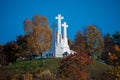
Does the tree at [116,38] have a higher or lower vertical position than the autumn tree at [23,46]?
higher

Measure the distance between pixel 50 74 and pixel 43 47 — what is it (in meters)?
13.7

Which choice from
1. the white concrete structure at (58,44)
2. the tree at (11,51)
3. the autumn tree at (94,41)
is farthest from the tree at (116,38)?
the tree at (11,51)

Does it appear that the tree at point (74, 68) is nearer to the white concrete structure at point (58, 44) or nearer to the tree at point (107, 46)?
the white concrete structure at point (58, 44)

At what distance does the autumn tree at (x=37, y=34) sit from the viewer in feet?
217

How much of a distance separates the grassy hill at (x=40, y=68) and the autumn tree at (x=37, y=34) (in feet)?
9.67

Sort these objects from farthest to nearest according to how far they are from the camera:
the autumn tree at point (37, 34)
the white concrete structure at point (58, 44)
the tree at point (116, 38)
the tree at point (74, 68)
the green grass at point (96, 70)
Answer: the tree at point (116, 38) < the white concrete structure at point (58, 44) < the autumn tree at point (37, 34) < the green grass at point (96, 70) < the tree at point (74, 68)

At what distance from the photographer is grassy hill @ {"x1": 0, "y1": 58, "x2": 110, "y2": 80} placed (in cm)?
5697

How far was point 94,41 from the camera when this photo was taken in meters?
74.4

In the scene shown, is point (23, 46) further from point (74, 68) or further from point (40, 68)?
point (74, 68)

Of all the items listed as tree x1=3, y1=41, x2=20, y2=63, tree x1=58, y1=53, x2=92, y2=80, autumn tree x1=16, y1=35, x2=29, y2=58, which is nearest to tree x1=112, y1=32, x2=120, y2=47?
autumn tree x1=16, y1=35, x2=29, y2=58

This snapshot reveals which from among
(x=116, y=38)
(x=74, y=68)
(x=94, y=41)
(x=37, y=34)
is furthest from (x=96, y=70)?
(x=116, y=38)

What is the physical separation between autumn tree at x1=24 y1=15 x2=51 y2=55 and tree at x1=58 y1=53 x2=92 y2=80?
1368cm

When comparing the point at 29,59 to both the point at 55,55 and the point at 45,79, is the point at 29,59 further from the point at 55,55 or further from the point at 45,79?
the point at 45,79

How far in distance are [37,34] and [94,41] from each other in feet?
46.8
